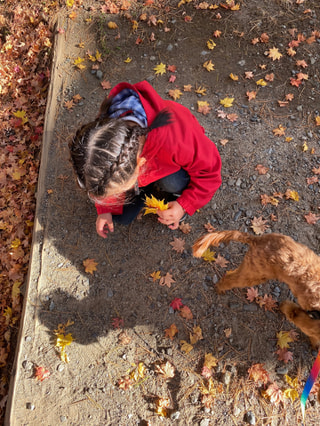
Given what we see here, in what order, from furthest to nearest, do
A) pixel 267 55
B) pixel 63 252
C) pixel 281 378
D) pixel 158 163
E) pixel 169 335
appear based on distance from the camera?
pixel 267 55, pixel 63 252, pixel 169 335, pixel 281 378, pixel 158 163

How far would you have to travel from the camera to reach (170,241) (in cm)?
317

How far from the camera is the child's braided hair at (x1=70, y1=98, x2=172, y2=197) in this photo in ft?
5.91

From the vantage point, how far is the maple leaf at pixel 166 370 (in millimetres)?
2717

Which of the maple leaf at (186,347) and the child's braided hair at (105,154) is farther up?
the child's braided hair at (105,154)

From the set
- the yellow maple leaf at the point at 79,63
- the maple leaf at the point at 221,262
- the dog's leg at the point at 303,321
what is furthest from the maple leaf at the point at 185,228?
the yellow maple leaf at the point at 79,63

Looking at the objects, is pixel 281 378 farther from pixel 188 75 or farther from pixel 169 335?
pixel 188 75

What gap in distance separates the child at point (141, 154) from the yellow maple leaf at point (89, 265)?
0.54 m

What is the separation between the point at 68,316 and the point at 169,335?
3.49 ft

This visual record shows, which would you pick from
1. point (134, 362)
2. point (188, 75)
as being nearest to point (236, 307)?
point (134, 362)

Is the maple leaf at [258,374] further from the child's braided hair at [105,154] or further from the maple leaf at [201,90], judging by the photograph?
the maple leaf at [201,90]

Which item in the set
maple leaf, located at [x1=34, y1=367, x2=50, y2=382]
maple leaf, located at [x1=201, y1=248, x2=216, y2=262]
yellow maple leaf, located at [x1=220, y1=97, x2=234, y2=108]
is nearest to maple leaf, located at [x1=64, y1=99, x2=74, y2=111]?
yellow maple leaf, located at [x1=220, y1=97, x2=234, y2=108]

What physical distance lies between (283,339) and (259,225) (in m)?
1.14

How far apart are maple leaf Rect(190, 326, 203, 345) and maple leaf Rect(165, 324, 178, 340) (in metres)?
0.17

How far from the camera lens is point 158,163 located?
2.29m
